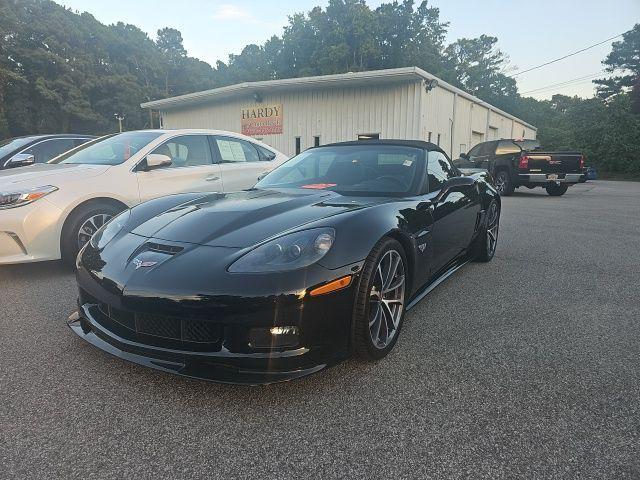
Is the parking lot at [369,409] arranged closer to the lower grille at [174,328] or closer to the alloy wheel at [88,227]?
the lower grille at [174,328]

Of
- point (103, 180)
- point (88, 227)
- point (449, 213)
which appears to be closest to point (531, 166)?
point (449, 213)

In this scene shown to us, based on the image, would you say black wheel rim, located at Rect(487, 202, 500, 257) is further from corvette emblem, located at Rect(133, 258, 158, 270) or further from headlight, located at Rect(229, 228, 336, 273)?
corvette emblem, located at Rect(133, 258, 158, 270)

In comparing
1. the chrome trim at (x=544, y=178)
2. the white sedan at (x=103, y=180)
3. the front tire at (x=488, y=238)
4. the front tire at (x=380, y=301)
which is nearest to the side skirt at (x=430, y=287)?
the front tire at (x=380, y=301)

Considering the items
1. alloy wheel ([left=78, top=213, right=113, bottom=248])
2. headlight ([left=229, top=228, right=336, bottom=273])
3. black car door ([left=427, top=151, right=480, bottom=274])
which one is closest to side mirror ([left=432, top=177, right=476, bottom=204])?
black car door ([left=427, top=151, right=480, bottom=274])

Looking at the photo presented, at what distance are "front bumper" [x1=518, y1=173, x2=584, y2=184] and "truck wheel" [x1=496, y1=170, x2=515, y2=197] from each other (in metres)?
0.47

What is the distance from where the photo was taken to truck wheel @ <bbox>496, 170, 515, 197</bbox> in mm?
13656

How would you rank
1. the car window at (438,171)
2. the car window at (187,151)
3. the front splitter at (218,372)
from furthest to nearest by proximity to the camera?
1. the car window at (187,151)
2. the car window at (438,171)
3. the front splitter at (218,372)

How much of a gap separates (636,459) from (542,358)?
2.86 feet

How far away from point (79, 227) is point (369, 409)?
3323 mm

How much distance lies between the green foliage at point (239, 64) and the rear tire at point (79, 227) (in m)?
35.1

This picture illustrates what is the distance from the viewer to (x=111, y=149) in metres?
4.84

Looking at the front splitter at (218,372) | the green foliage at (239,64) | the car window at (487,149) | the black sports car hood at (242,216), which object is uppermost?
the green foliage at (239,64)

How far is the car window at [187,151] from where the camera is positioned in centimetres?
496

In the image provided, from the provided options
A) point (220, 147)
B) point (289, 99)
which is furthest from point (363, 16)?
point (220, 147)
